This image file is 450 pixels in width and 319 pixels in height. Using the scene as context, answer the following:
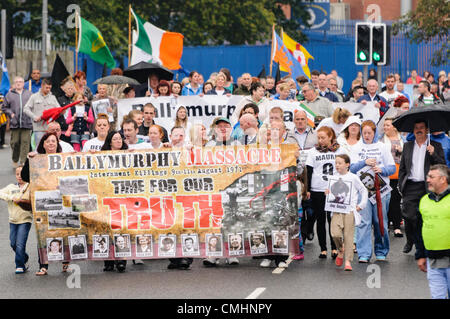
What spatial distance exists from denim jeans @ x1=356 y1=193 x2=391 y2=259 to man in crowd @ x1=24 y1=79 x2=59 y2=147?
8.10m

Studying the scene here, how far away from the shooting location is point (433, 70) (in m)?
41.1

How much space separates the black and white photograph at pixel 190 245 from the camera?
1209cm

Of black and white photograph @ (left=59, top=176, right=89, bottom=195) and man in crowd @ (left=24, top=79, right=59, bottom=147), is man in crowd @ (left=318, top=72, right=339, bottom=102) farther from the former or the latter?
black and white photograph @ (left=59, top=176, right=89, bottom=195)

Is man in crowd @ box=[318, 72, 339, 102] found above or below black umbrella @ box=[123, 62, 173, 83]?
below

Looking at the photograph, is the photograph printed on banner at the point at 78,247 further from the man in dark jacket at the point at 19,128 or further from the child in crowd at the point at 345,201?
the man in dark jacket at the point at 19,128

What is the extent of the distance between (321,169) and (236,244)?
1.63 m

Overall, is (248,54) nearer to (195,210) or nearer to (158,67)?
(158,67)

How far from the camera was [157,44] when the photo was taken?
23.5 metres

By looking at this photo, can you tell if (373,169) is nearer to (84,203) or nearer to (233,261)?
(233,261)

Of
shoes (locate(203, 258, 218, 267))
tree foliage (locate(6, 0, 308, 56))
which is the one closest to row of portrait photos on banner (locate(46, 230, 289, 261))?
shoes (locate(203, 258, 218, 267))

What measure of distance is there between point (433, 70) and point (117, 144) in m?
30.3

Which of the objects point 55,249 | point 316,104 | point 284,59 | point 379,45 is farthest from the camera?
point 284,59

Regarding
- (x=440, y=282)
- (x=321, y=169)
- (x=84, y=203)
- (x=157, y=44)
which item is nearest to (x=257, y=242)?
(x=321, y=169)

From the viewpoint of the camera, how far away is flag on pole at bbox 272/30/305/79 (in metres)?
23.2
